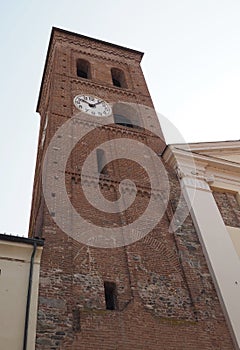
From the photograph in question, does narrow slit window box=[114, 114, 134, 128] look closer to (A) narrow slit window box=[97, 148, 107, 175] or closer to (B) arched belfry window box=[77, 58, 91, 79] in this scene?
(A) narrow slit window box=[97, 148, 107, 175]

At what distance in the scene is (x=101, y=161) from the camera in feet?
42.8

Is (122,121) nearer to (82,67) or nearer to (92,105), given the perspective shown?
(92,105)

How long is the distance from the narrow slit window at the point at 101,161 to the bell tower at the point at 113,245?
0.12ft

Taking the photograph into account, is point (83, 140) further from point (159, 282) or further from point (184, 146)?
point (159, 282)

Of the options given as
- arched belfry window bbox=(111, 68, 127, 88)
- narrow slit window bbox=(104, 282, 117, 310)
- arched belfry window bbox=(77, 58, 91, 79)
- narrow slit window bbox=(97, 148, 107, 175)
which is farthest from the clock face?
narrow slit window bbox=(104, 282, 117, 310)

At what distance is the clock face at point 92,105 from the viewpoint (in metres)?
14.9

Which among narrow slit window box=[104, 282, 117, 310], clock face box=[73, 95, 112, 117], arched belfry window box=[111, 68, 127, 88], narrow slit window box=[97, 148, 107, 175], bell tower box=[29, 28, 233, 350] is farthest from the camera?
arched belfry window box=[111, 68, 127, 88]

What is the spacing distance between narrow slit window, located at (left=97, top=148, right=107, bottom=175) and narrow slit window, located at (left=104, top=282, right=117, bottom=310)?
413cm

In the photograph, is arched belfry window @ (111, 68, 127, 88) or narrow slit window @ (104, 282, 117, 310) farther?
arched belfry window @ (111, 68, 127, 88)

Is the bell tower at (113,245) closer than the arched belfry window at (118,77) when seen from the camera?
Yes

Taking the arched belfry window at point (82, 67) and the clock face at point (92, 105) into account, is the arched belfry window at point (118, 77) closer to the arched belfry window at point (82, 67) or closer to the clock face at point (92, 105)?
the arched belfry window at point (82, 67)

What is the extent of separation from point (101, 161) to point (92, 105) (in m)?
3.18

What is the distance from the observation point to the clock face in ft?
48.9

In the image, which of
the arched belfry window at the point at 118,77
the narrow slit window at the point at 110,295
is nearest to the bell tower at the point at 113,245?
the narrow slit window at the point at 110,295
